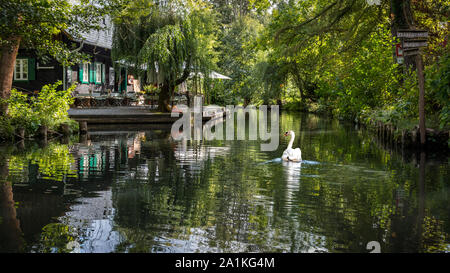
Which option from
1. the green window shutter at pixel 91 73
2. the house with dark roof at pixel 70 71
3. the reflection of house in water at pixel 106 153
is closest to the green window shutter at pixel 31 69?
the house with dark roof at pixel 70 71

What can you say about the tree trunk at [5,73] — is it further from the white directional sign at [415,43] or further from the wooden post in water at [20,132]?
the white directional sign at [415,43]

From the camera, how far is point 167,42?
93.6 feet

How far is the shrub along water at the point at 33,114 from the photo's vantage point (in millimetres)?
18766

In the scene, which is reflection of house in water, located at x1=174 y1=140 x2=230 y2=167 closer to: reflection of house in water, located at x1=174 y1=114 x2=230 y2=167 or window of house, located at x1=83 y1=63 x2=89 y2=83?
reflection of house in water, located at x1=174 y1=114 x2=230 y2=167

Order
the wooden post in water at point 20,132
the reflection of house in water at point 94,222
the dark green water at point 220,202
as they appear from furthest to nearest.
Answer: the wooden post in water at point 20,132
the dark green water at point 220,202
the reflection of house in water at point 94,222

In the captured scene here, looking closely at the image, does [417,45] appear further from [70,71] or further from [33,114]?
[70,71]

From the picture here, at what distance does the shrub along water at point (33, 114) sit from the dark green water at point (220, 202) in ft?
12.0

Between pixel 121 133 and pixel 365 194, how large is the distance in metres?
15.2

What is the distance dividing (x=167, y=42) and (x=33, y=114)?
10.3m

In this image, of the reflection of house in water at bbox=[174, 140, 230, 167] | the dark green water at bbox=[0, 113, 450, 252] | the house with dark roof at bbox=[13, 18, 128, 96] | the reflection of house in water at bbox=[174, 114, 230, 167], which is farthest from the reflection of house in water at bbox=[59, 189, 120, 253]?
the house with dark roof at bbox=[13, 18, 128, 96]

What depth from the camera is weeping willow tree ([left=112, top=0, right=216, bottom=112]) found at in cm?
2816

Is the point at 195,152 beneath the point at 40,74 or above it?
beneath

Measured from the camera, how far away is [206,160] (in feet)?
46.1

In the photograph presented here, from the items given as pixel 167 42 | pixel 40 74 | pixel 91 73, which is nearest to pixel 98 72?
pixel 91 73
